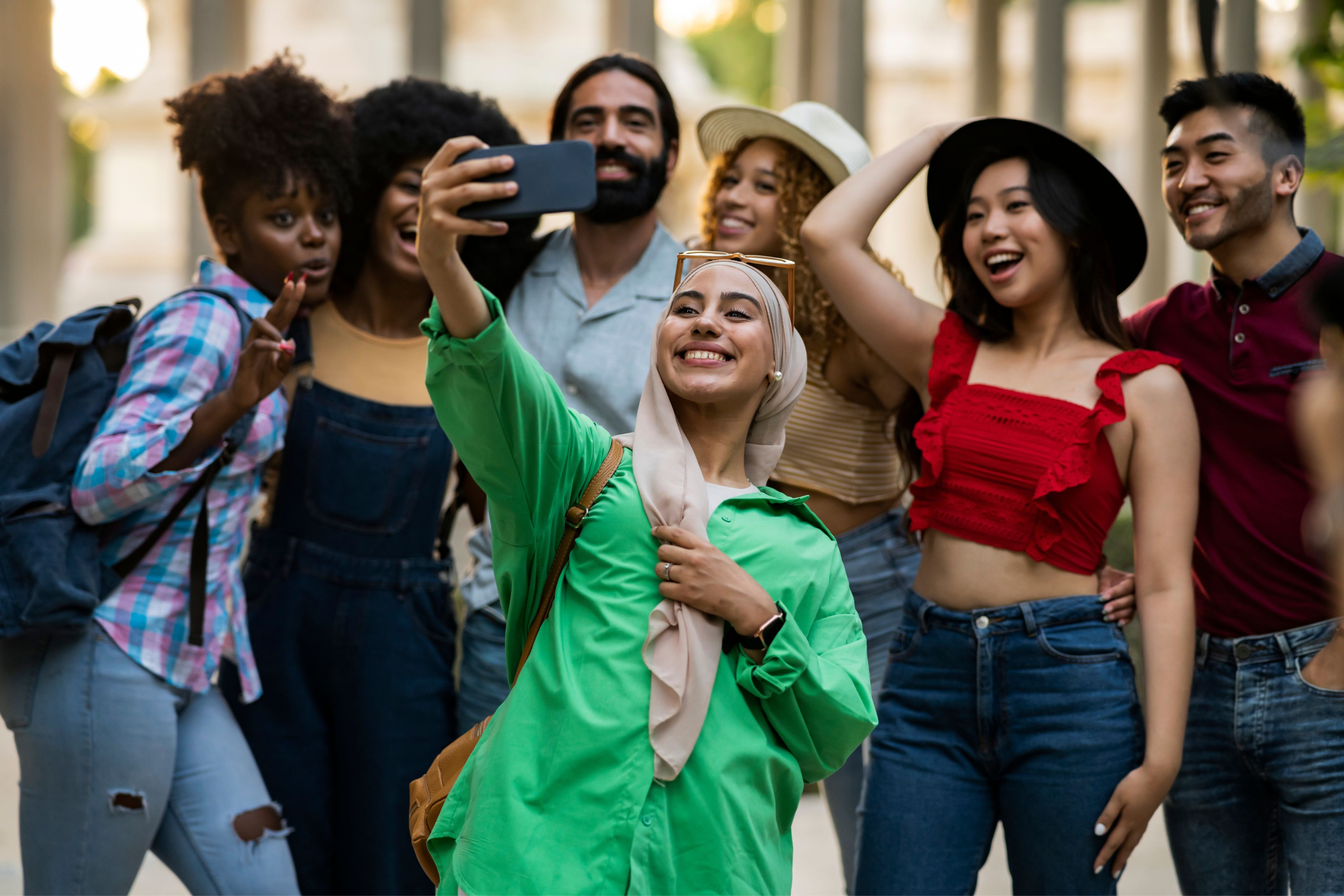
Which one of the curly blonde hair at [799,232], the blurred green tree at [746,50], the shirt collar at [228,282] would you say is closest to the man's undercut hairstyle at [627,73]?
the curly blonde hair at [799,232]

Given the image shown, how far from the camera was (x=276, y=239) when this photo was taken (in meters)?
3.06

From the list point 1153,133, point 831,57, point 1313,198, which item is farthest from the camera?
point 1313,198

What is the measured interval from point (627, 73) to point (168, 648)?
1.95m

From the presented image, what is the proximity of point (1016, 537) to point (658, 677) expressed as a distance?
1.04 meters

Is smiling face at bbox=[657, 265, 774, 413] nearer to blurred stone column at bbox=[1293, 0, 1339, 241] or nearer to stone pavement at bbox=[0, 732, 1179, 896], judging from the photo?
stone pavement at bbox=[0, 732, 1179, 896]

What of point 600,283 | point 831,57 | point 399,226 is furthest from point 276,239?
point 831,57

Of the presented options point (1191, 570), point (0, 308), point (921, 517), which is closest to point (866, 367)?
point (921, 517)

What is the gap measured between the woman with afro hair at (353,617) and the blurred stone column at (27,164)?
3.65 m

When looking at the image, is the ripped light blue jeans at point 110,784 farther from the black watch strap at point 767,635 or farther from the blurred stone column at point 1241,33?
the blurred stone column at point 1241,33

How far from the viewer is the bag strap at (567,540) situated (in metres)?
2.22

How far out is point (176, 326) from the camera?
277cm

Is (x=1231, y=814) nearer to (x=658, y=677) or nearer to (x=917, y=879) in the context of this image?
(x=917, y=879)

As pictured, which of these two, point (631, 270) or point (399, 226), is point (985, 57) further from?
point (399, 226)

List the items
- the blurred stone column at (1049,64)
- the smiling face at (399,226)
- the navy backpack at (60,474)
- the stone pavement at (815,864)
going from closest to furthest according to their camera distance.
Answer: the navy backpack at (60,474)
the smiling face at (399,226)
the stone pavement at (815,864)
the blurred stone column at (1049,64)
